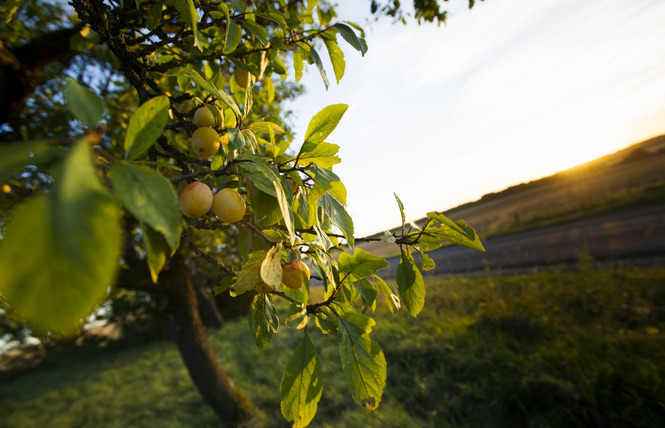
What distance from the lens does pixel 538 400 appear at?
120 inches

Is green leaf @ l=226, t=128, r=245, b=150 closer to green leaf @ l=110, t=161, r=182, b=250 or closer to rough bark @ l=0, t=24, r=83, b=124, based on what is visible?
green leaf @ l=110, t=161, r=182, b=250

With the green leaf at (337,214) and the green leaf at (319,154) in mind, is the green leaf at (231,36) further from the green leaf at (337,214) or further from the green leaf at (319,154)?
the green leaf at (337,214)

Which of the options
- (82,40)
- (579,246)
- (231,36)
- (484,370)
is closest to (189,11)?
(231,36)

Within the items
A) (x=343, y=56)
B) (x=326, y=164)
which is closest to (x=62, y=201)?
(x=326, y=164)

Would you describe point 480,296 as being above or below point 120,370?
below

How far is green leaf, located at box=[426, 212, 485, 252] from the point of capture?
0.86 m

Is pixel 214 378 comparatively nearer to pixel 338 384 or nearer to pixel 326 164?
pixel 338 384

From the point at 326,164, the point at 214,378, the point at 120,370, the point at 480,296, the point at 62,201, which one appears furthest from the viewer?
the point at 120,370

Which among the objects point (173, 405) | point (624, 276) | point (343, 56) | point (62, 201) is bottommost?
point (624, 276)

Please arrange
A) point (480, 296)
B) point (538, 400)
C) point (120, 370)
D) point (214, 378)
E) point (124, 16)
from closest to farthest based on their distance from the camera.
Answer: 1. point (124, 16)
2. point (538, 400)
3. point (214, 378)
4. point (480, 296)
5. point (120, 370)

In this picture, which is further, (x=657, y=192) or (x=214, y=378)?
(x=657, y=192)

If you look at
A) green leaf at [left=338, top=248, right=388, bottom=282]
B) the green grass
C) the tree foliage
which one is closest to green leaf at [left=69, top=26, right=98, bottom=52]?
the tree foliage

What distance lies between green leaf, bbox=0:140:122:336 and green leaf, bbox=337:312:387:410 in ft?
1.97

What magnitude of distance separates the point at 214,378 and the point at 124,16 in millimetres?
4495
